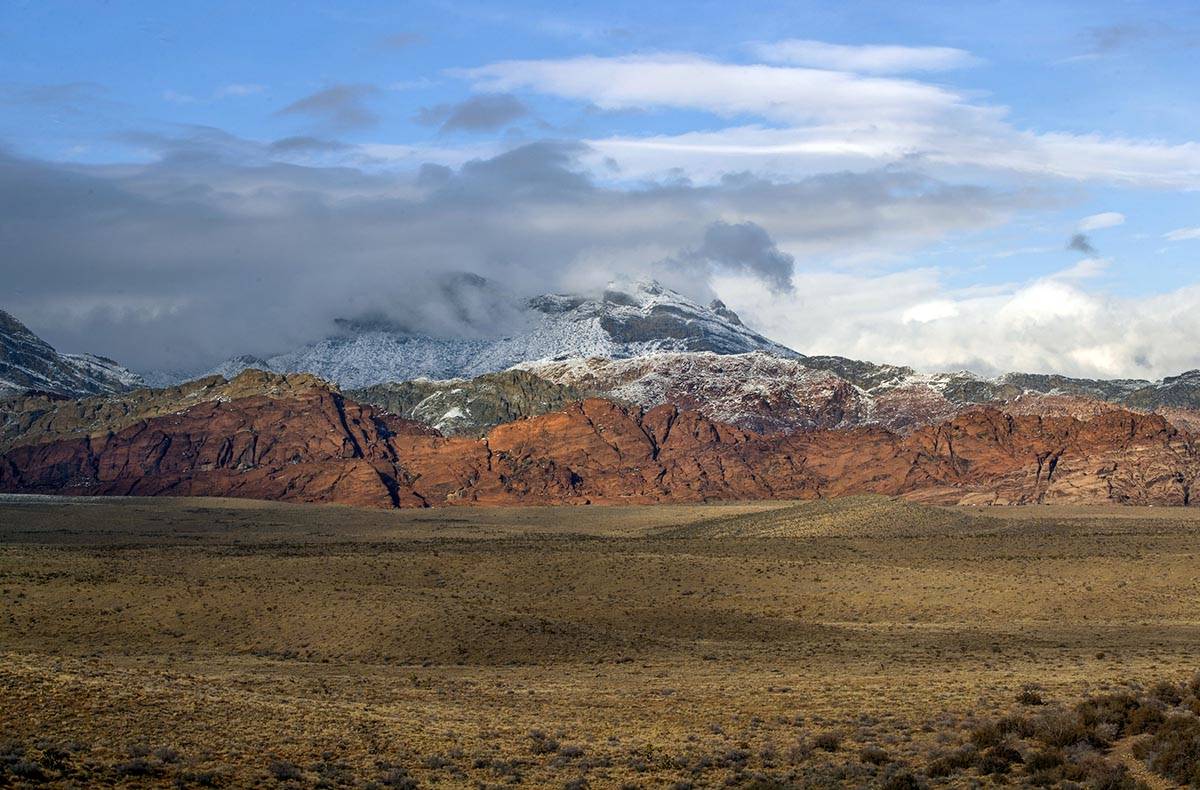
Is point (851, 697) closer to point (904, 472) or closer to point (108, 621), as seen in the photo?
point (108, 621)

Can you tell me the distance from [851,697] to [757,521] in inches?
3590

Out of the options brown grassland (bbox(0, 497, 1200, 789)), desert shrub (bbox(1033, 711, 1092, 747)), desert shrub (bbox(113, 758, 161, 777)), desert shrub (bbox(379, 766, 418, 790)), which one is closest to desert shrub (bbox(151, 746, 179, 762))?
brown grassland (bbox(0, 497, 1200, 789))

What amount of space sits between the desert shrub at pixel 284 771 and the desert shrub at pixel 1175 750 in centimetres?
1677

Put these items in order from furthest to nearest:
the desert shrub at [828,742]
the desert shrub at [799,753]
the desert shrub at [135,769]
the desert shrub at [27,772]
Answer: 1. the desert shrub at [828,742]
2. the desert shrub at [799,753]
3. the desert shrub at [135,769]
4. the desert shrub at [27,772]

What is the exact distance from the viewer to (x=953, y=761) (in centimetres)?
2733

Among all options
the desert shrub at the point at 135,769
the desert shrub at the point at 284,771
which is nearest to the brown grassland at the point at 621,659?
the desert shrub at the point at 135,769

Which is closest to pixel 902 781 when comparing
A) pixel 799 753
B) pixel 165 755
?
pixel 799 753

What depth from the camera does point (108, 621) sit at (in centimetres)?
6147

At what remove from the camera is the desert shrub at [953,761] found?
88.3 ft

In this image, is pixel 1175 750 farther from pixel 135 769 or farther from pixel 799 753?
pixel 135 769

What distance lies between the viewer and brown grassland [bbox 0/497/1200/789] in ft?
90.3

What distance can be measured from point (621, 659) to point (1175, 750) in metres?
28.4

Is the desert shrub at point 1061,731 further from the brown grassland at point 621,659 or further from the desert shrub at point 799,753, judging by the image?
the desert shrub at point 799,753

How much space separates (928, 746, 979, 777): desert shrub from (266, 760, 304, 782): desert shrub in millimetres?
12886
